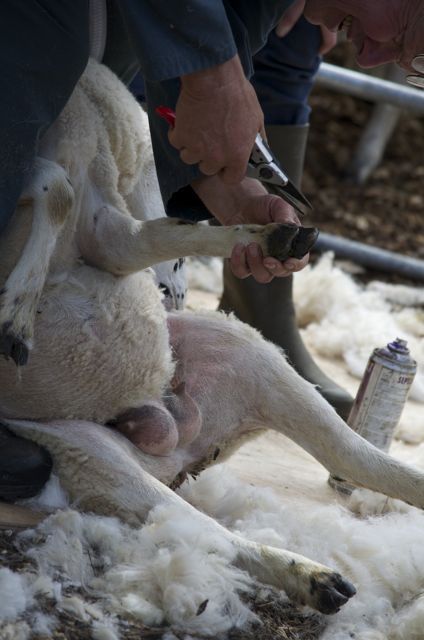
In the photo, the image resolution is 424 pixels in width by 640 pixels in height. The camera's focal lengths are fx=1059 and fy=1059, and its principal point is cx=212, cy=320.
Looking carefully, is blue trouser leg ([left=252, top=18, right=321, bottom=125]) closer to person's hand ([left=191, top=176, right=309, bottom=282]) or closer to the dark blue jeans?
the dark blue jeans

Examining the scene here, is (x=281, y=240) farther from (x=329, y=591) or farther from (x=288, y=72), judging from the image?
(x=288, y=72)

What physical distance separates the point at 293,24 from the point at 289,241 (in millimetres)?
1201

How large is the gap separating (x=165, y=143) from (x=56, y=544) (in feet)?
3.10

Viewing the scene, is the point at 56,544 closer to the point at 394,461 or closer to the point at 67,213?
the point at 67,213

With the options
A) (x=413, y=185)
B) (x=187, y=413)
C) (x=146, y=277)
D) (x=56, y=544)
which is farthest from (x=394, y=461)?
(x=413, y=185)

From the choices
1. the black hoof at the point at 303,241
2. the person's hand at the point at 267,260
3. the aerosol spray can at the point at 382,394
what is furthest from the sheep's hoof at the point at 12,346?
the aerosol spray can at the point at 382,394

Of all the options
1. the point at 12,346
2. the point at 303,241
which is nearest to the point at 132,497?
the point at 12,346

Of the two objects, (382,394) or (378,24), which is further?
(382,394)

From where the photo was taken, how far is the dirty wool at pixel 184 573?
1.96m

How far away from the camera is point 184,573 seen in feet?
6.73

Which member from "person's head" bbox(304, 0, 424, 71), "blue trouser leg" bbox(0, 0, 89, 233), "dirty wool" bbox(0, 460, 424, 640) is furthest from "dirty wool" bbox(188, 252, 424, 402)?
"blue trouser leg" bbox(0, 0, 89, 233)

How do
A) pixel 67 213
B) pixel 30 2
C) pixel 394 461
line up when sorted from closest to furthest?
1. pixel 30 2
2. pixel 67 213
3. pixel 394 461

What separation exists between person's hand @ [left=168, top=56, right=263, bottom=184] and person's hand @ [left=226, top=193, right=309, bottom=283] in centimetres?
17

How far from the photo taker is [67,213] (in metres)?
2.29
